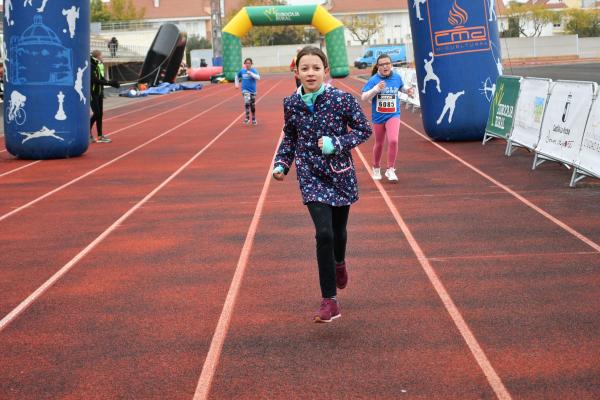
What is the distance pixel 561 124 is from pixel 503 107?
11.6ft

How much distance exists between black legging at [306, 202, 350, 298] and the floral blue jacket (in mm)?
69

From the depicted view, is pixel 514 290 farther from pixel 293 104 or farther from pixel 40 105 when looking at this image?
pixel 40 105

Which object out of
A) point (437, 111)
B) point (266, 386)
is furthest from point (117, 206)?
point (437, 111)

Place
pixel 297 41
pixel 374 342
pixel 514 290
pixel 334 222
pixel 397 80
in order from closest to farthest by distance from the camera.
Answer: pixel 374 342 < pixel 334 222 < pixel 514 290 < pixel 397 80 < pixel 297 41

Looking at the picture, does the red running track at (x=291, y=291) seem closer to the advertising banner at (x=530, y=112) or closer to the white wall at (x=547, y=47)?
the advertising banner at (x=530, y=112)

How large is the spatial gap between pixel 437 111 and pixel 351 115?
11.7 metres

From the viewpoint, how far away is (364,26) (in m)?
116

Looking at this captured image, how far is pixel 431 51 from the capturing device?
16.8 m

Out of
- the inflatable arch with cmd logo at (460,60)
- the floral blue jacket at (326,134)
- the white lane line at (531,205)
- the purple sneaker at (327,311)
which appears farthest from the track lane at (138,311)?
the inflatable arch with cmd logo at (460,60)

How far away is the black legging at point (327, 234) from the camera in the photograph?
220 inches

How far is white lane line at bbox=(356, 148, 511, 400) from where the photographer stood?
4605mm

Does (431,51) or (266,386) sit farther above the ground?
(431,51)

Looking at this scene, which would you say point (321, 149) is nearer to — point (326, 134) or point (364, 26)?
point (326, 134)

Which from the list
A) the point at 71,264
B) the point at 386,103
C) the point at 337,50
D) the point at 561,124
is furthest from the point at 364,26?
the point at 71,264
